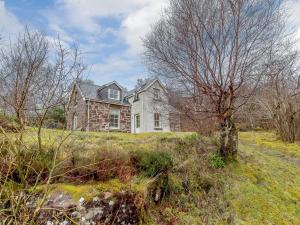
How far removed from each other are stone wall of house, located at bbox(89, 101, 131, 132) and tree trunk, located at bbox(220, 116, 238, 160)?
8181 millimetres

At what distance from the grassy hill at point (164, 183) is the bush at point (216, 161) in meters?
0.03

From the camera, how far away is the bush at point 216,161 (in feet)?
17.1

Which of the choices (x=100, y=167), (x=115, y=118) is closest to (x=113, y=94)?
(x=115, y=118)

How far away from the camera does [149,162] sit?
12.8ft

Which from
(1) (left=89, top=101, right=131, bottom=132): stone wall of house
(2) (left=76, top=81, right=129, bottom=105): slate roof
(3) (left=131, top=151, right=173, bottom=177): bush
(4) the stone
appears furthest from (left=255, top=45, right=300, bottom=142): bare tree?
(2) (left=76, top=81, right=129, bottom=105): slate roof

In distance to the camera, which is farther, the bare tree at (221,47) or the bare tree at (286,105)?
the bare tree at (286,105)

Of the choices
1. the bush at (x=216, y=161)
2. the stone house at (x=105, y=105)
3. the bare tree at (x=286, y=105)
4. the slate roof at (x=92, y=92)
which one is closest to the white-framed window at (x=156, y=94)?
the bush at (x=216, y=161)

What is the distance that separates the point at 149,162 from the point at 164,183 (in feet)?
1.77

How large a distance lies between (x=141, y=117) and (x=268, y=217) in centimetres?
1421

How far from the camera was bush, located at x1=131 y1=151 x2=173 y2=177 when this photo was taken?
3.85 meters

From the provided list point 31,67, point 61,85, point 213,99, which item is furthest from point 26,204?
point 213,99

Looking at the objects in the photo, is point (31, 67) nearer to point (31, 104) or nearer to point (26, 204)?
point (31, 104)

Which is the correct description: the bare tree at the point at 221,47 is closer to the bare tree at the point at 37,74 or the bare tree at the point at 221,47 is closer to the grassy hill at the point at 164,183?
the grassy hill at the point at 164,183

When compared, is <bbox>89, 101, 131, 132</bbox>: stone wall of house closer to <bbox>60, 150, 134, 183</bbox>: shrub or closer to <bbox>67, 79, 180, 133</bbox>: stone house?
<bbox>67, 79, 180, 133</bbox>: stone house
